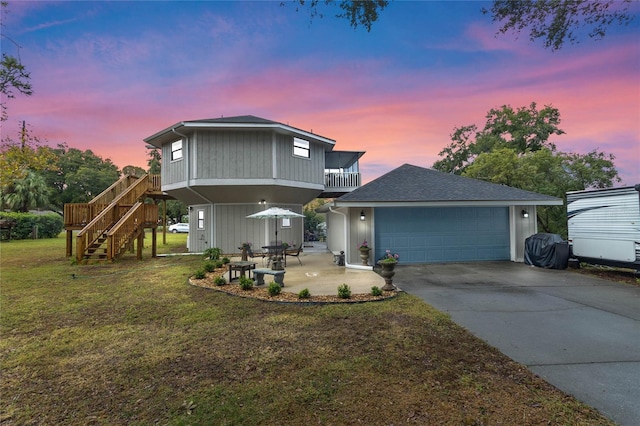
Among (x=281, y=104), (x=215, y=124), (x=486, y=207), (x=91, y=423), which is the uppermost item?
(x=281, y=104)

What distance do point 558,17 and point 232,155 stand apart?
1220 centimetres

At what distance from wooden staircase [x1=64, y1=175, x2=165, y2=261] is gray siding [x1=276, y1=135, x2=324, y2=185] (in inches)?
266

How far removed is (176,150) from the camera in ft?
48.6

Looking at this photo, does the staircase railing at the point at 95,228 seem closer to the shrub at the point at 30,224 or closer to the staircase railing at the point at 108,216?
the staircase railing at the point at 108,216

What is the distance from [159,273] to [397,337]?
28.9 feet

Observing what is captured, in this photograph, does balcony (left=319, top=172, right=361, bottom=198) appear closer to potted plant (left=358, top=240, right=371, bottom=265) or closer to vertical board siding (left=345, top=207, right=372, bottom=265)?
vertical board siding (left=345, top=207, right=372, bottom=265)

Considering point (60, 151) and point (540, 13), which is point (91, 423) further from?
point (60, 151)

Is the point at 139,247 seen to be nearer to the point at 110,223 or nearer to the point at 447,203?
the point at 110,223

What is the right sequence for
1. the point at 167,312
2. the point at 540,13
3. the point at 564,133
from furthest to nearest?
the point at 564,133 → the point at 540,13 → the point at 167,312

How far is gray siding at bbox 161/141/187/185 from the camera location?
14.3m

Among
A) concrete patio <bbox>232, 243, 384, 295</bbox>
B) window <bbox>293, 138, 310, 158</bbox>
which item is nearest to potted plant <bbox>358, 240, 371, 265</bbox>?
concrete patio <bbox>232, 243, 384, 295</bbox>

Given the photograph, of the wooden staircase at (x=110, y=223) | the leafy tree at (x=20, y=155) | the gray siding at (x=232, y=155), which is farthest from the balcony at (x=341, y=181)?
the leafy tree at (x=20, y=155)

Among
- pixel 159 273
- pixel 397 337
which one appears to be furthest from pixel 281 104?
pixel 397 337

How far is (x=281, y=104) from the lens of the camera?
17.5 meters
